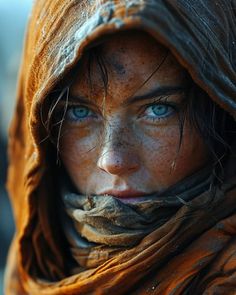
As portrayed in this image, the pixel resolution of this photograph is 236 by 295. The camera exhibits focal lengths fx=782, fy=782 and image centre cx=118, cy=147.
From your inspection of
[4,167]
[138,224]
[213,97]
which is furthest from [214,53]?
[4,167]

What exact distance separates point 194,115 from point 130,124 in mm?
121

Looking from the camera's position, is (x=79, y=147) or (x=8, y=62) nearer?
(x=79, y=147)

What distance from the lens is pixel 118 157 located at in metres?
1.45

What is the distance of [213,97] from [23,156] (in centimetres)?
68

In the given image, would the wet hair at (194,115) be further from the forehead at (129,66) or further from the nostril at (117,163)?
the nostril at (117,163)

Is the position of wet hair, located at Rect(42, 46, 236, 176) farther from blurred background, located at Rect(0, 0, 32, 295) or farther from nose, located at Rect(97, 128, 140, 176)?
blurred background, located at Rect(0, 0, 32, 295)

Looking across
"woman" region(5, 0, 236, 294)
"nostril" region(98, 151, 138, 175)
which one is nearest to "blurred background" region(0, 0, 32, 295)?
"woman" region(5, 0, 236, 294)

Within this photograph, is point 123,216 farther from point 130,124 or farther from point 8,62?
point 8,62

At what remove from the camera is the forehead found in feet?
4.59

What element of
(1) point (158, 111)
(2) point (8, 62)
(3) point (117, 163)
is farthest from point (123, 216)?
(2) point (8, 62)

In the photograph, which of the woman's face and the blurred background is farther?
the blurred background

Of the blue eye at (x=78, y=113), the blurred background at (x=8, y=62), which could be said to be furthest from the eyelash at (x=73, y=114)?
the blurred background at (x=8, y=62)

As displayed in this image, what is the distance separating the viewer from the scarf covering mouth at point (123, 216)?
1490mm

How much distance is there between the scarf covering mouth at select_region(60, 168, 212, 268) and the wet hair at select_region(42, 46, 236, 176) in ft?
0.20
